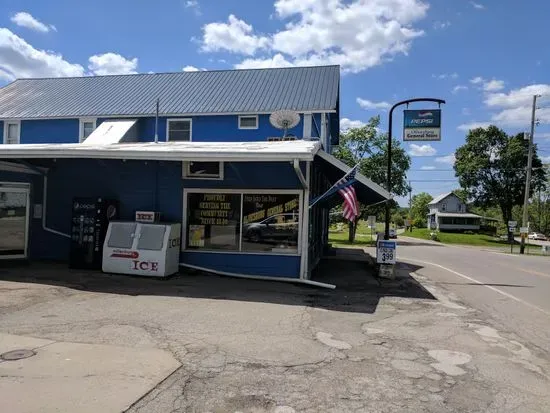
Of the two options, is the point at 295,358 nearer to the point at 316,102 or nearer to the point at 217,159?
the point at 217,159

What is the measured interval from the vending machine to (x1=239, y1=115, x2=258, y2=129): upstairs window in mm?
10507

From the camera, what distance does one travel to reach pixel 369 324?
316 inches

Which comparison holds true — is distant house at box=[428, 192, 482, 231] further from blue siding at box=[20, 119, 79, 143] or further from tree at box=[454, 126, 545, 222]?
blue siding at box=[20, 119, 79, 143]

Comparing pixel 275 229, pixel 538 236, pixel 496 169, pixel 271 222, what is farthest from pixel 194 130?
pixel 538 236

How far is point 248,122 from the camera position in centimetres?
2173

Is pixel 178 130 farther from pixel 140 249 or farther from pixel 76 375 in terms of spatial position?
pixel 76 375

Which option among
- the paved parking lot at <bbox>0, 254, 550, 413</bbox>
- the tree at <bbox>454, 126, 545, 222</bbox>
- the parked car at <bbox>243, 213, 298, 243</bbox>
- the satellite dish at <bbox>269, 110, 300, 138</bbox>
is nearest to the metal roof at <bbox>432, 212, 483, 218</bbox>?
the tree at <bbox>454, 126, 545, 222</bbox>

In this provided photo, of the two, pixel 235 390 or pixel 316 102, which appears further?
pixel 316 102

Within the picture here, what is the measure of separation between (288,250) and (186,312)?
4.46 m

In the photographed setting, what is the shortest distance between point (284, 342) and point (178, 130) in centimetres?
1707

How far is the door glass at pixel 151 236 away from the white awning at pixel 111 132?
9.35 m

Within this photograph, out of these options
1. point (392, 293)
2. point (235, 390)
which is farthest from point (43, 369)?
point (392, 293)

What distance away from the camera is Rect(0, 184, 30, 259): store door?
506 inches

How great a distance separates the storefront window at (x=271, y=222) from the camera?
12180mm
